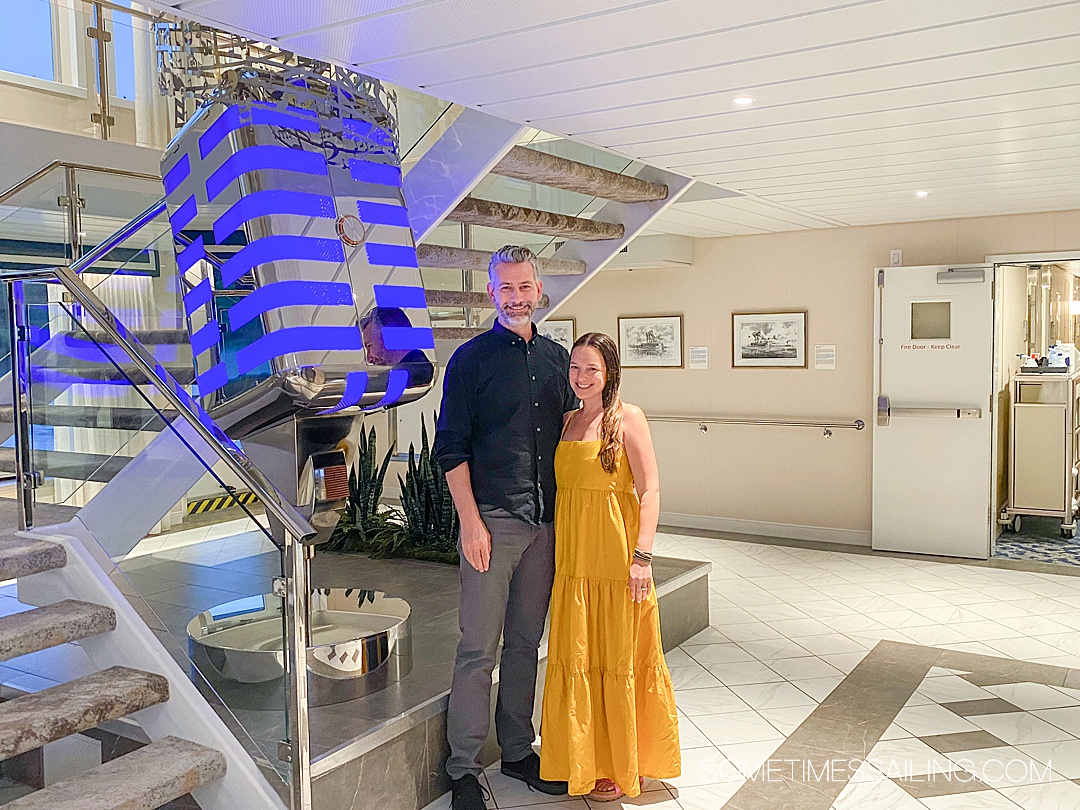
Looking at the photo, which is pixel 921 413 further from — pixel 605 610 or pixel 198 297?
pixel 198 297

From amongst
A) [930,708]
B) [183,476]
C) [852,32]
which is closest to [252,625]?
[183,476]

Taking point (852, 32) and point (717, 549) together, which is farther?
point (717, 549)

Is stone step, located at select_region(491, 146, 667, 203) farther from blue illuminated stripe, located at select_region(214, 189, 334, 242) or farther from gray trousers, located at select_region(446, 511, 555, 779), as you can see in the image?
gray trousers, located at select_region(446, 511, 555, 779)

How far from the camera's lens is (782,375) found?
741 centimetres

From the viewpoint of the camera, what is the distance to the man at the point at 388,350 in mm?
3539

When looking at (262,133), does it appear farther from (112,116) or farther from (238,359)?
(112,116)

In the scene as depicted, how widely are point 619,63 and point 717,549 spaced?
4.92m

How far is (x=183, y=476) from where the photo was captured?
116 inches

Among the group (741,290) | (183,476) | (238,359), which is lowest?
(183,476)

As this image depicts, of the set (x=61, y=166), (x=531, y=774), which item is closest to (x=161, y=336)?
(x=61, y=166)

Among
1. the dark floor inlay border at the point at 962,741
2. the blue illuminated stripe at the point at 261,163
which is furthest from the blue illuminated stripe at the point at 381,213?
the dark floor inlay border at the point at 962,741

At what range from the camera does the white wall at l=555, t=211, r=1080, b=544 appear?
685 centimetres

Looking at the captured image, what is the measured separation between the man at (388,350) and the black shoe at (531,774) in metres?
1.50

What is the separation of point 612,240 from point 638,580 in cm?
252
